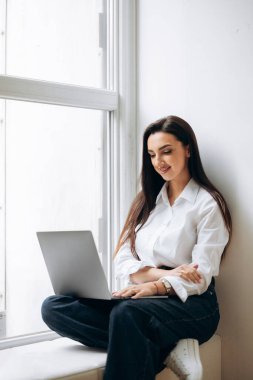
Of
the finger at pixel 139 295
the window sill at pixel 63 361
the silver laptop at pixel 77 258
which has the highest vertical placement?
the silver laptop at pixel 77 258

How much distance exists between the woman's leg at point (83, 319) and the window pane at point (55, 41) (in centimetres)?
97

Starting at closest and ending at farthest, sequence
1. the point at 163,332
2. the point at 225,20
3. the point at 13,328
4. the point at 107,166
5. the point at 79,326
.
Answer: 1. the point at 163,332
2. the point at 79,326
3. the point at 225,20
4. the point at 13,328
5. the point at 107,166

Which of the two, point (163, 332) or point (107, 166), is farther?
point (107, 166)

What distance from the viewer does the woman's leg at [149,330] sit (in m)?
1.56

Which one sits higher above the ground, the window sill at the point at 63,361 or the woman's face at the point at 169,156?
the woman's face at the point at 169,156

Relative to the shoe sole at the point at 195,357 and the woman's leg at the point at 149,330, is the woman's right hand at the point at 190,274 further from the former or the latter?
the shoe sole at the point at 195,357

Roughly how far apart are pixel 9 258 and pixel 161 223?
64 centimetres

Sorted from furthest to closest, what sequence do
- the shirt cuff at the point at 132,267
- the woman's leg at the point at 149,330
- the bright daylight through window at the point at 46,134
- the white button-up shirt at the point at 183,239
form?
the bright daylight through window at the point at 46,134 → the shirt cuff at the point at 132,267 → the white button-up shirt at the point at 183,239 → the woman's leg at the point at 149,330

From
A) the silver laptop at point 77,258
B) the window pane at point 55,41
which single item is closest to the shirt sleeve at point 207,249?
the silver laptop at point 77,258

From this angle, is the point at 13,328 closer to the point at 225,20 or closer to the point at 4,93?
the point at 4,93

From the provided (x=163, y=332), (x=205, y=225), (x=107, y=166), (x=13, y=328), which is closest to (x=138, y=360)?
(x=163, y=332)

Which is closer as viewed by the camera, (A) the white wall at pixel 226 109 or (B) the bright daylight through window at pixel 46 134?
(A) the white wall at pixel 226 109

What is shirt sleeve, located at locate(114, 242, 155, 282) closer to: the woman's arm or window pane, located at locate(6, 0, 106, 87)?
the woman's arm

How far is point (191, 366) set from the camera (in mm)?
1641
